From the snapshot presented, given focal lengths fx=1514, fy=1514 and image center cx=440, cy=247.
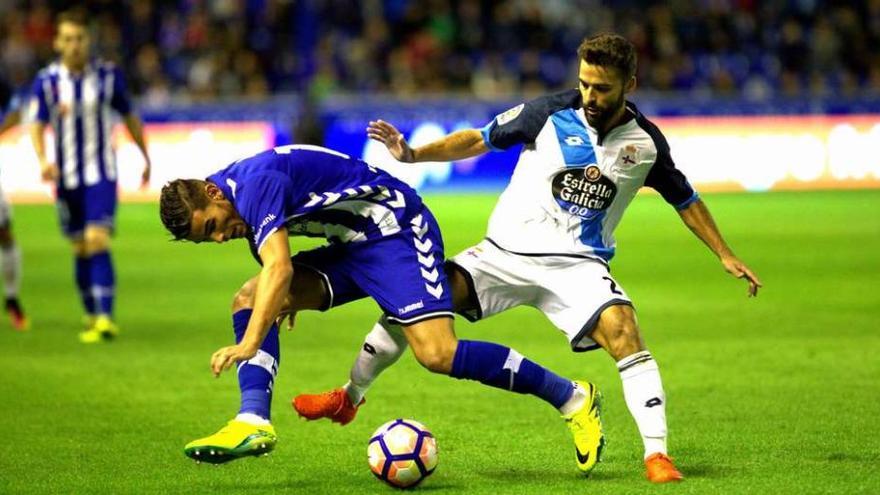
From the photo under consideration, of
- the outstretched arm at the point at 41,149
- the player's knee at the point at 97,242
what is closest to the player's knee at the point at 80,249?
the player's knee at the point at 97,242

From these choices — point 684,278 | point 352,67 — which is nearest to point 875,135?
point 352,67

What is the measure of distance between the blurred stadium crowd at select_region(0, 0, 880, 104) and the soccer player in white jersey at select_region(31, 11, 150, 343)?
472 inches

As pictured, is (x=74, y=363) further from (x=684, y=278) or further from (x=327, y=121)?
(x=327, y=121)

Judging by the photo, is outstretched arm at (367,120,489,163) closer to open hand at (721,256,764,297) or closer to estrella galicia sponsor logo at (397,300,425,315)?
estrella galicia sponsor logo at (397,300,425,315)

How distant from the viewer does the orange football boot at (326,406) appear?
6734 millimetres

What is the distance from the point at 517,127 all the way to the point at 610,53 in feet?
2.20

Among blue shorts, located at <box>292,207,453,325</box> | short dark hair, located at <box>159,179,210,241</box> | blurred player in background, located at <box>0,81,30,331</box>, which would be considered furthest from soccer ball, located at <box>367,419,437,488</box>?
blurred player in background, located at <box>0,81,30,331</box>

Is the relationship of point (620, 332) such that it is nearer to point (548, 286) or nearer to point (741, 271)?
point (548, 286)

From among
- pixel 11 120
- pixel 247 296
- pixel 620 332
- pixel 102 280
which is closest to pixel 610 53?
pixel 620 332

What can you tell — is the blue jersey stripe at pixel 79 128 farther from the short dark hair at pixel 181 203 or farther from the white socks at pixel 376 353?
the short dark hair at pixel 181 203

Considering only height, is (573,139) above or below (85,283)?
above

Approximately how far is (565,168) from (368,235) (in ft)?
2.98

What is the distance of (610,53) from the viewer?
6.18 meters

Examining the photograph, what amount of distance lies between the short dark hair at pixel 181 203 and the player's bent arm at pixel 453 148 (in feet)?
3.52
